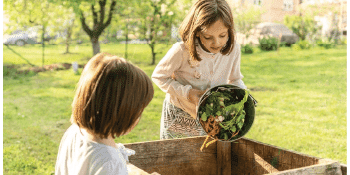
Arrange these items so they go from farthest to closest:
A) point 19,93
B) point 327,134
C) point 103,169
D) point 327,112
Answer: point 19,93 → point 327,112 → point 327,134 → point 103,169

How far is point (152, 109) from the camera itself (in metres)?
6.25

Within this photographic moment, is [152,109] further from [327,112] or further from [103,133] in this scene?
[103,133]

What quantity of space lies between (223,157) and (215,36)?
709 millimetres

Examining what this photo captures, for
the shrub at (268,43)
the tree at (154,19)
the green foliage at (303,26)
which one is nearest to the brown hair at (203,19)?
the tree at (154,19)

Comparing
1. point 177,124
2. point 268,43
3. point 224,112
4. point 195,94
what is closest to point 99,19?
point 268,43

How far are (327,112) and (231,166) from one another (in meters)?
4.35

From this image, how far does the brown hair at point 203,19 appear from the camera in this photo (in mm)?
1924

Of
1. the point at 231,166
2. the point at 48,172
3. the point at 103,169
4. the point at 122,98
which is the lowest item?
the point at 48,172

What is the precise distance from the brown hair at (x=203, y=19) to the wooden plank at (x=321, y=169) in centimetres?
73

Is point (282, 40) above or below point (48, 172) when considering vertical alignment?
above

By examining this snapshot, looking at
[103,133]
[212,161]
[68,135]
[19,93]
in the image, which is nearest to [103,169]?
[103,133]

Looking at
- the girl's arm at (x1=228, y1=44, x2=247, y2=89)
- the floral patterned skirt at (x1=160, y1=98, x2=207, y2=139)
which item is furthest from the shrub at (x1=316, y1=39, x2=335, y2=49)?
the floral patterned skirt at (x1=160, y1=98, x2=207, y2=139)

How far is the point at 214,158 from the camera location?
2289 millimetres

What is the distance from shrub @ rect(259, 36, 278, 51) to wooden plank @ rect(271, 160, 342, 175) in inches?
322
